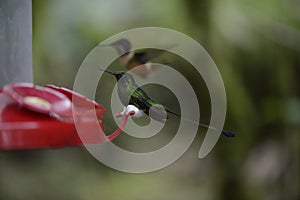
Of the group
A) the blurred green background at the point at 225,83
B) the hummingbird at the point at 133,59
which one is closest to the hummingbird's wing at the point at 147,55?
the hummingbird at the point at 133,59

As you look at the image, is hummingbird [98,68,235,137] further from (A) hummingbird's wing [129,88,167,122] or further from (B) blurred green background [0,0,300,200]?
(B) blurred green background [0,0,300,200]

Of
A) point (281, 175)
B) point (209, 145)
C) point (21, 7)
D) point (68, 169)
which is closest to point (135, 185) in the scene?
point (68, 169)

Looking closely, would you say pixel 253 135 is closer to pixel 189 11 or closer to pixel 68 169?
pixel 189 11

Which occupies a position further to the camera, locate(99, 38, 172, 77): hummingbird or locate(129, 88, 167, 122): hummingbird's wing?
locate(99, 38, 172, 77): hummingbird

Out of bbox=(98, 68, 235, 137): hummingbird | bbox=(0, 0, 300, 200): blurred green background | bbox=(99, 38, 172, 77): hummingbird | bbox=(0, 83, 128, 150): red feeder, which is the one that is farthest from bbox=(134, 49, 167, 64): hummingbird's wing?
bbox=(0, 0, 300, 200): blurred green background

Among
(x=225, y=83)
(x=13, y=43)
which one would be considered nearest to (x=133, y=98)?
(x=13, y=43)

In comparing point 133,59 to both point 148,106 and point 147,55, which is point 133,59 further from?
point 148,106
